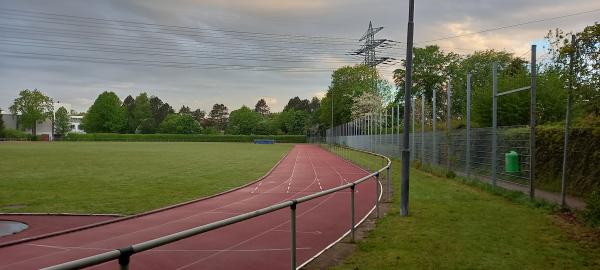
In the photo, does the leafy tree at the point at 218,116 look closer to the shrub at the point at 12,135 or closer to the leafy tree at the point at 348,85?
the shrub at the point at 12,135

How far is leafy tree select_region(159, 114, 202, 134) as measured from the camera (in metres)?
141

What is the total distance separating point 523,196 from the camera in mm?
13430

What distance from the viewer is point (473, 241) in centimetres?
862

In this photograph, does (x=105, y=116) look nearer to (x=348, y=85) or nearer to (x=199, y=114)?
(x=199, y=114)

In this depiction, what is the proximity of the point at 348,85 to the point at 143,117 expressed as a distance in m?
75.7

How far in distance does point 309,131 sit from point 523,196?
5010 inches

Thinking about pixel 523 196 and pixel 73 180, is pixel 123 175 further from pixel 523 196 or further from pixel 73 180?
pixel 523 196

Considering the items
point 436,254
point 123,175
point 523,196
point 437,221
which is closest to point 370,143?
point 123,175

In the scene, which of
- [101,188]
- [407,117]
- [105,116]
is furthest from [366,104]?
[105,116]

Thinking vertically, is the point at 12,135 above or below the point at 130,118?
below

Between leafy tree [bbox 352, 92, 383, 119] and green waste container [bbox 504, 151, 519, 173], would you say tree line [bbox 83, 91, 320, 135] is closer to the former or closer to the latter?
leafy tree [bbox 352, 92, 383, 119]

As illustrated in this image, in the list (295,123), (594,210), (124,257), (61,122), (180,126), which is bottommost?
(594,210)

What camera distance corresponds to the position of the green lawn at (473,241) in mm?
7234

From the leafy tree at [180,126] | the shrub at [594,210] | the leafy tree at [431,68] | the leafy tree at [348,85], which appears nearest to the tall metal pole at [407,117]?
the shrub at [594,210]
